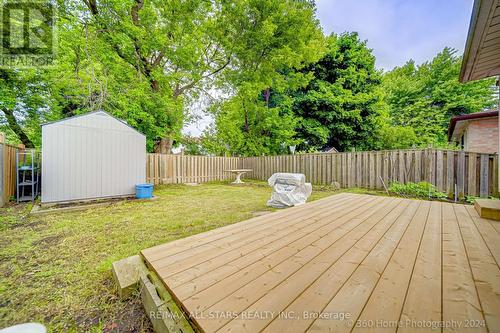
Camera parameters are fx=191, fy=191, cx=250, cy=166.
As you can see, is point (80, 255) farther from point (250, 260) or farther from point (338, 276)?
point (338, 276)

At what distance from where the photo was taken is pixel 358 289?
1098 mm

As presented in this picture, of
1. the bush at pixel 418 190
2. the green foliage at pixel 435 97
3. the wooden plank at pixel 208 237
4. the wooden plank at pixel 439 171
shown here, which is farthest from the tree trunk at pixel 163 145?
the green foliage at pixel 435 97

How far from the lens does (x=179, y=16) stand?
750 cm

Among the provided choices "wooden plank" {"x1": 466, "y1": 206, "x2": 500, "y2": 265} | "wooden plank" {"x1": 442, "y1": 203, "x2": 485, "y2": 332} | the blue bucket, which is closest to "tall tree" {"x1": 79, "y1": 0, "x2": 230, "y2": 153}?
the blue bucket

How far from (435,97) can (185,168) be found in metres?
19.3

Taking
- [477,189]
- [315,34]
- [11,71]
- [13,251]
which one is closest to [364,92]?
[315,34]

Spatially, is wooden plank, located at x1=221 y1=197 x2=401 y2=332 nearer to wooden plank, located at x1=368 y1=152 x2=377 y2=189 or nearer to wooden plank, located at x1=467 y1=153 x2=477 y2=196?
wooden plank, located at x1=467 y1=153 x2=477 y2=196

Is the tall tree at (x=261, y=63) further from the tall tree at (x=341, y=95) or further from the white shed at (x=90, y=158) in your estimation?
the white shed at (x=90, y=158)

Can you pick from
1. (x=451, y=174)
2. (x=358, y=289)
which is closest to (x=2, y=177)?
(x=358, y=289)

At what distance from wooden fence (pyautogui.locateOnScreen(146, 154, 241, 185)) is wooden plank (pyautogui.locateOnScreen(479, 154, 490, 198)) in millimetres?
9155

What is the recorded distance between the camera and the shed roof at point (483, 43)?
1686 millimetres

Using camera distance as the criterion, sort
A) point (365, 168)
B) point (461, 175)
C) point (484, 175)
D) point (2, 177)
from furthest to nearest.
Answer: point (365, 168)
point (461, 175)
point (484, 175)
point (2, 177)

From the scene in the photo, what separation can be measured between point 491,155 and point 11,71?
1437 cm

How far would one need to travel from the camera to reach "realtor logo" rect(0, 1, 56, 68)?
5492mm
